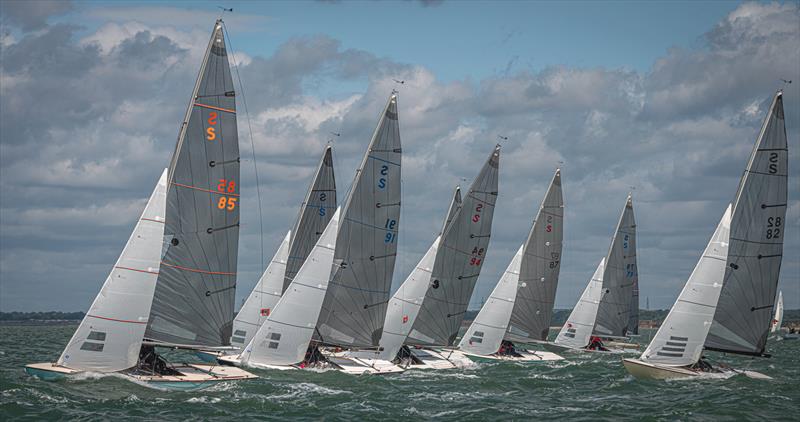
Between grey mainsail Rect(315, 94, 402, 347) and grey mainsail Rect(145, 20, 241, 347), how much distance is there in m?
7.72

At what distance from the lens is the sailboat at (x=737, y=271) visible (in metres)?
42.6

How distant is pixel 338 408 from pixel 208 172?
9.53m

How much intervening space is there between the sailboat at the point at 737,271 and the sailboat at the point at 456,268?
493 inches

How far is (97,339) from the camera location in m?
32.1

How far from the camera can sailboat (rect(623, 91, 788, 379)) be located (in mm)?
42562

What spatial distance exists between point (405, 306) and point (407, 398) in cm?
1293

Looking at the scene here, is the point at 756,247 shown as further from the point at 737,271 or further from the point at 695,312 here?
the point at 695,312

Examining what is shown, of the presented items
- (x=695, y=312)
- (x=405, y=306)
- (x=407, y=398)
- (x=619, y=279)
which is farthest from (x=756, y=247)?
(x=619, y=279)

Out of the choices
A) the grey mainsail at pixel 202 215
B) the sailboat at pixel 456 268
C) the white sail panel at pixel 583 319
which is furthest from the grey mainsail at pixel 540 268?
the grey mainsail at pixel 202 215

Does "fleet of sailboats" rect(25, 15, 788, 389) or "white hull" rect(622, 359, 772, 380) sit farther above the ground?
"fleet of sailboats" rect(25, 15, 788, 389)

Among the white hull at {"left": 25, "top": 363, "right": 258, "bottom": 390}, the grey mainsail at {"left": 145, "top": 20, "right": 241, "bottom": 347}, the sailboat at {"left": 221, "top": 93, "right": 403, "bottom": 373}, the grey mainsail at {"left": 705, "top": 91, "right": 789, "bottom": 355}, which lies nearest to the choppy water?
the white hull at {"left": 25, "top": 363, "right": 258, "bottom": 390}

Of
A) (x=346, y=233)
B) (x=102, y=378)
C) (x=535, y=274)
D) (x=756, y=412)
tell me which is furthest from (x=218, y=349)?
(x=535, y=274)

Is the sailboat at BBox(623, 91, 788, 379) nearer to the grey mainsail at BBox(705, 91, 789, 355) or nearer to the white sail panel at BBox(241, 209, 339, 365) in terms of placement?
the grey mainsail at BBox(705, 91, 789, 355)

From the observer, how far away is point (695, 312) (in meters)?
43.1
